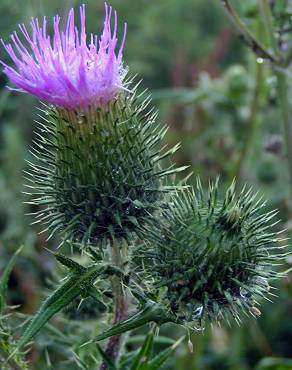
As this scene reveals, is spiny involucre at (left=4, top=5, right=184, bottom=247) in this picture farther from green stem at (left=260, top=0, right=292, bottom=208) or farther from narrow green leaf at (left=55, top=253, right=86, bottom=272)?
green stem at (left=260, top=0, right=292, bottom=208)

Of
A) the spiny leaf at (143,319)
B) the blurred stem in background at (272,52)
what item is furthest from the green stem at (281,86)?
the spiny leaf at (143,319)

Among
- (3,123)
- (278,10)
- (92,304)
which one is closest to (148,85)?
(3,123)

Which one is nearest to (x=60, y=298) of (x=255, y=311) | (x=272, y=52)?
(x=255, y=311)

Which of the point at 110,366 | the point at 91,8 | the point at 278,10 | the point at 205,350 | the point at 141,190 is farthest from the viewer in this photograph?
the point at 91,8

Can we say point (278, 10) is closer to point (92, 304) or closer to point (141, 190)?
point (141, 190)

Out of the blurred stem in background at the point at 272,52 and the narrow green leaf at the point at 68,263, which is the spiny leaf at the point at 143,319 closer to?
the narrow green leaf at the point at 68,263

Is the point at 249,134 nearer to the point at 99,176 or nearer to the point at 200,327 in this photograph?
the point at 99,176
